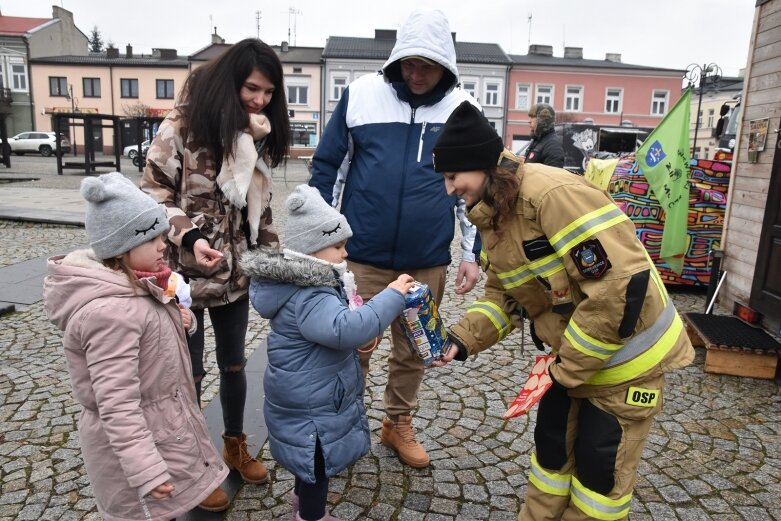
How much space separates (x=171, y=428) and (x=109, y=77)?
50428 mm

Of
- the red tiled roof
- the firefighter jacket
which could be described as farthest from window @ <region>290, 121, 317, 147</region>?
the firefighter jacket

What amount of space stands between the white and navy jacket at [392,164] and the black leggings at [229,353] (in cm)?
65

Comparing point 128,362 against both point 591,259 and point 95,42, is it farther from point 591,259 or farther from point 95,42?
point 95,42

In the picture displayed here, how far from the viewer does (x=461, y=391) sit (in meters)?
4.00

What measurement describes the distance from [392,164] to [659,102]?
4784 cm

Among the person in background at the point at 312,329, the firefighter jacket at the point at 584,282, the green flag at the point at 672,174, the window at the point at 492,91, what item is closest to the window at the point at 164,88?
the window at the point at 492,91

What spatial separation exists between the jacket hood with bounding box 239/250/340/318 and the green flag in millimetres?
5265

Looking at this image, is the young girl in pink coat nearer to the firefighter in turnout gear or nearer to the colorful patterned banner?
the firefighter in turnout gear

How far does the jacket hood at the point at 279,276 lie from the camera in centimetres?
204

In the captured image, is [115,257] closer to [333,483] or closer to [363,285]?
[363,285]

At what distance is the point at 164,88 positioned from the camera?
150 feet

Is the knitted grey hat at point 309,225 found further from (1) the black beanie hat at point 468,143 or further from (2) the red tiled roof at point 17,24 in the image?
(2) the red tiled roof at point 17,24

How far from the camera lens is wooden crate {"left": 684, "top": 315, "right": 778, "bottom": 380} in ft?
14.1

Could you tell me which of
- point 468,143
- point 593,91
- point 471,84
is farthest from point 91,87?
point 468,143
